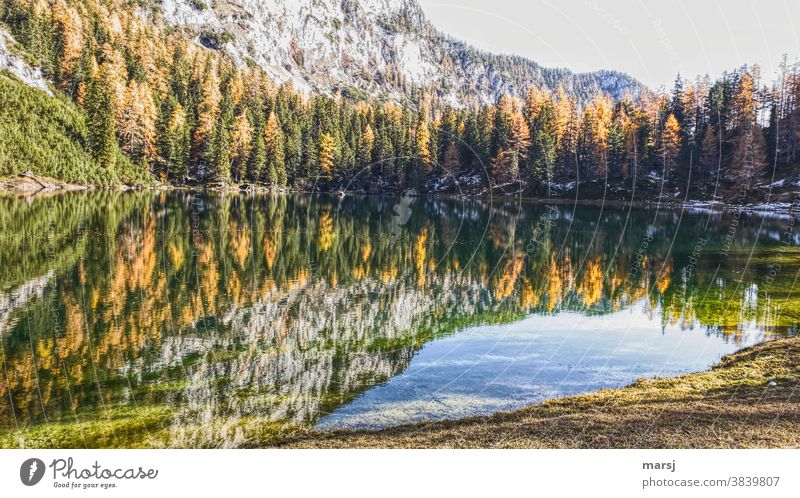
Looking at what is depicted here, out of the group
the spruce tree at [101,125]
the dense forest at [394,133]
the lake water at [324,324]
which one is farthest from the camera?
the dense forest at [394,133]

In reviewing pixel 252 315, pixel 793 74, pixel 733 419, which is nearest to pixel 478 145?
pixel 793 74

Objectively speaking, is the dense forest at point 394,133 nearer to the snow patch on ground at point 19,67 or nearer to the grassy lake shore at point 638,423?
Answer: the snow patch on ground at point 19,67

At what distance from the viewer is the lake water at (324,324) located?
11773 millimetres

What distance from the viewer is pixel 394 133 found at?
11425 centimetres

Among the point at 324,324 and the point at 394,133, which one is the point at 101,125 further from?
the point at 324,324

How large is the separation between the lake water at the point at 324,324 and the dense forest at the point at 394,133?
4502cm

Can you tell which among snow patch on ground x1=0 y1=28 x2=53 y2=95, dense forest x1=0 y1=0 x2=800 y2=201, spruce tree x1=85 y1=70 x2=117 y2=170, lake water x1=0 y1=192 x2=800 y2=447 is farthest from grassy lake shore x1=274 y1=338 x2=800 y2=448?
snow patch on ground x1=0 y1=28 x2=53 y2=95

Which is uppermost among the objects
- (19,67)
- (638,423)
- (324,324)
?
(19,67)

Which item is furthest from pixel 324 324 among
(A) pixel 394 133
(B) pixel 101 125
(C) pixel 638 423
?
(A) pixel 394 133

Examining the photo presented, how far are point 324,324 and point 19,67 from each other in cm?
9451

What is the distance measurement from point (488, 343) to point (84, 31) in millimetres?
124167

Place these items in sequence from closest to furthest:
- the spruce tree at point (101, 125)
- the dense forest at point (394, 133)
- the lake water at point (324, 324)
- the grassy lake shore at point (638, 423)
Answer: the grassy lake shore at point (638, 423)
the lake water at point (324, 324)
the spruce tree at point (101, 125)
the dense forest at point (394, 133)

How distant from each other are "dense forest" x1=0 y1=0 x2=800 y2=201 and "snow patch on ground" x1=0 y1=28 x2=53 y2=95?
8.96ft

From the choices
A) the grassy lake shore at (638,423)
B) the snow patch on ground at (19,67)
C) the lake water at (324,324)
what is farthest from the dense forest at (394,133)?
the grassy lake shore at (638,423)
